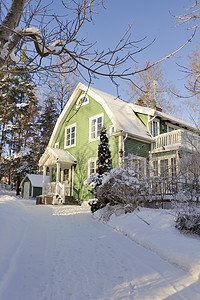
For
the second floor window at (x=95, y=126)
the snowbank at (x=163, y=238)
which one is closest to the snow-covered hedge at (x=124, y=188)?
the snowbank at (x=163, y=238)

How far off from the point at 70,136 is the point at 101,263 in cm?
1467

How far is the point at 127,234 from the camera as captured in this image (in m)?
6.21

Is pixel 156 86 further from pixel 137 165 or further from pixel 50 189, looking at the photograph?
pixel 137 165

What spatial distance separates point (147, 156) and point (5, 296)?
41.7ft

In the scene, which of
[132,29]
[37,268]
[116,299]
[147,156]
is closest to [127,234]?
[37,268]

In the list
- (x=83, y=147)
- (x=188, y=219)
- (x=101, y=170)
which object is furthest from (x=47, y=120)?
(x=188, y=219)

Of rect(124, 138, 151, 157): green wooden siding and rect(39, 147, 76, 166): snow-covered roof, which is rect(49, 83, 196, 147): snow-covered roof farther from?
rect(39, 147, 76, 166): snow-covered roof

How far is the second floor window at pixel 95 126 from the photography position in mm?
15859

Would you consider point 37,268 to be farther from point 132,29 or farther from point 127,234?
point 132,29

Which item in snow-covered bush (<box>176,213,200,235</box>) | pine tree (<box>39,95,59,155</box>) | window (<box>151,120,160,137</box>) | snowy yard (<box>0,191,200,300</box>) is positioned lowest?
snowy yard (<box>0,191,200,300</box>)

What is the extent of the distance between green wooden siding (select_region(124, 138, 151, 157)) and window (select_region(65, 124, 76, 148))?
4.95 m

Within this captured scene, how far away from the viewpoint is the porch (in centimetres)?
1567

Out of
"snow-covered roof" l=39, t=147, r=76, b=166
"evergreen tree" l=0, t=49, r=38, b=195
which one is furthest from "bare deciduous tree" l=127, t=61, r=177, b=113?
"evergreen tree" l=0, t=49, r=38, b=195

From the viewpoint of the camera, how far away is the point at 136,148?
14.4 metres
